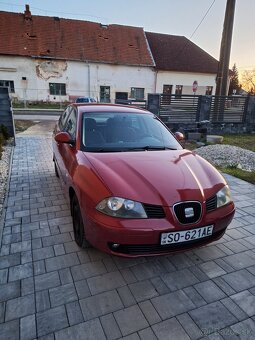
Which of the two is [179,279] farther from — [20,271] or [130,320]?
[20,271]

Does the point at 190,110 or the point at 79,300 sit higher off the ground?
the point at 190,110

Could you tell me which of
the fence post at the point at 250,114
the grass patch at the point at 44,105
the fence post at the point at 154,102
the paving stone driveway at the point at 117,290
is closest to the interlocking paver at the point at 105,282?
the paving stone driveway at the point at 117,290

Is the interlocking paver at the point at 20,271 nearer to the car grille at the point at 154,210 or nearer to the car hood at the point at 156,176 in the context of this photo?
the car hood at the point at 156,176

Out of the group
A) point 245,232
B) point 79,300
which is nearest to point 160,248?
point 79,300

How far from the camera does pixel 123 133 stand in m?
3.44

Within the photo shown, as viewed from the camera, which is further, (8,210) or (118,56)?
(118,56)

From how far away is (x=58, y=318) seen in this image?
2041 millimetres

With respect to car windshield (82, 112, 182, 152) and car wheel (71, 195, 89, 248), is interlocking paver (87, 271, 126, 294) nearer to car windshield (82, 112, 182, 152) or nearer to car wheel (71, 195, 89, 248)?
car wheel (71, 195, 89, 248)

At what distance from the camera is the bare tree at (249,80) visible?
4650 centimetres

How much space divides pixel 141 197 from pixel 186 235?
22.2 inches

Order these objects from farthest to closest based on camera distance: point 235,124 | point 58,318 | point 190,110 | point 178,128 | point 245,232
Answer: point 235,124 < point 190,110 < point 178,128 < point 245,232 < point 58,318

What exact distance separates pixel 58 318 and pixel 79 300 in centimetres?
23

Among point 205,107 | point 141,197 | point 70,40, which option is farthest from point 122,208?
point 70,40

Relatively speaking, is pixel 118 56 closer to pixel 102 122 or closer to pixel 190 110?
pixel 190 110
